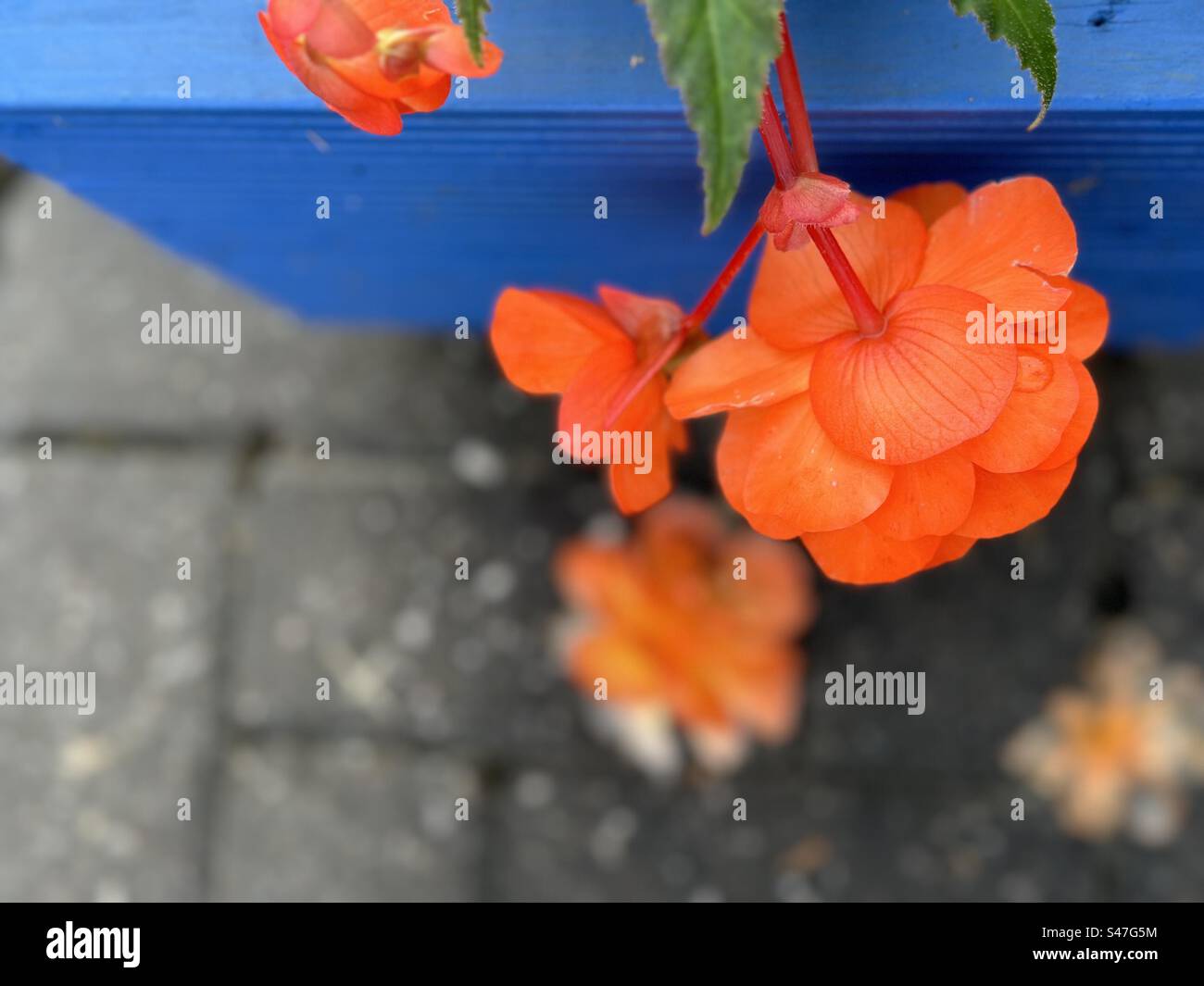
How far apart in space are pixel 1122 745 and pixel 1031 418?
542 millimetres

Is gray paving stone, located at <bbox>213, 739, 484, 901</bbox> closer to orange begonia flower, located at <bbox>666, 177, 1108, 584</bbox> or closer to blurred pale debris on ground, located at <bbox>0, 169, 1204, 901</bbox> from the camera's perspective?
blurred pale debris on ground, located at <bbox>0, 169, 1204, 901</bbox>

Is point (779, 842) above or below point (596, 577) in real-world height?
below

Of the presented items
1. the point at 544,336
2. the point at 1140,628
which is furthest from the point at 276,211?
the point at 1140,628

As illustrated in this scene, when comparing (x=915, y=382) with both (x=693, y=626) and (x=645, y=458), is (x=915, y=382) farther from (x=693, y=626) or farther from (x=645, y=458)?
(x=693, y=626)

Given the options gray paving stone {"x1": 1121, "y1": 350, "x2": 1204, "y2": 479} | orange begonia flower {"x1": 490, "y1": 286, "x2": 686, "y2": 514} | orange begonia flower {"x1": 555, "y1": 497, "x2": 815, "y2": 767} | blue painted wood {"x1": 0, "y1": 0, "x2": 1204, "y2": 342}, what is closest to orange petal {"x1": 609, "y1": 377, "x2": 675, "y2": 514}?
orange begonia flower {"x1": 490, "y1": 286, "x2": 686, "y2": 514}

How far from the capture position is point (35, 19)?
427 millimetres

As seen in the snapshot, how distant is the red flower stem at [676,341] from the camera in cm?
34

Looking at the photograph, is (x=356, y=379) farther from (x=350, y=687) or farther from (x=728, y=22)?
(x=728, y=22)

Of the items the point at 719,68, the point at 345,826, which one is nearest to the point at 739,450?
the point at 719,68

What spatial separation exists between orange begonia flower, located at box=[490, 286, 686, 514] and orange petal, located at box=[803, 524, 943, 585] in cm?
6

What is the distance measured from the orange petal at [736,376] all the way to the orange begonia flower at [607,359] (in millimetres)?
12

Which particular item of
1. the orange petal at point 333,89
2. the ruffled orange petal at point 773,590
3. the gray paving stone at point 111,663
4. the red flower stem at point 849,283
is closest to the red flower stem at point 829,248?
the red flower stem at point 849,283

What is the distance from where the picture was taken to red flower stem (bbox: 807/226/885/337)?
32 cm

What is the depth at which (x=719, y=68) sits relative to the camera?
27 centimetres
